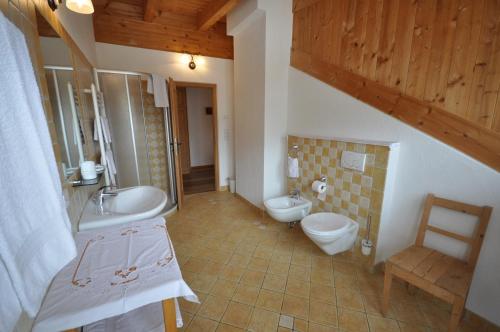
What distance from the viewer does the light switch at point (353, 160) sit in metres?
1.94

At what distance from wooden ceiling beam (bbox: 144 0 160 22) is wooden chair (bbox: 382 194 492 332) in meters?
3.54

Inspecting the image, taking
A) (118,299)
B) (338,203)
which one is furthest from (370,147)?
(118,299)

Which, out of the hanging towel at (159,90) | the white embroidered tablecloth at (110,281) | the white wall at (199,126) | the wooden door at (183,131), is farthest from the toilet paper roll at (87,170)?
the white wall at (199,126)

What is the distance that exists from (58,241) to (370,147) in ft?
6.73

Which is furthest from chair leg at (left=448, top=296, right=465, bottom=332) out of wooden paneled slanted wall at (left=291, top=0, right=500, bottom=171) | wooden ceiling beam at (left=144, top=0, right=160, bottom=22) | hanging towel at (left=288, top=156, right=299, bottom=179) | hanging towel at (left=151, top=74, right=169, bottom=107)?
wooden ceiling beam at (left=144, top=0, right=160, bottom=22)

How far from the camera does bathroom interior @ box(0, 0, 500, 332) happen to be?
741 millimetres

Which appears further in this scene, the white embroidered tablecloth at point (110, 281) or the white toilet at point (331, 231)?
the white toilet at point (331, 231)

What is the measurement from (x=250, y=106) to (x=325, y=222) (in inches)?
70.7

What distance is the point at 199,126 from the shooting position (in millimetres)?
5633

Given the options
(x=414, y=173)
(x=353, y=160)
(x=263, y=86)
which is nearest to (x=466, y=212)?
(x=414, y=173)

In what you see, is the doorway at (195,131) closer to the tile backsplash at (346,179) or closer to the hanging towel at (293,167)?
the hanging towel at (293,167)

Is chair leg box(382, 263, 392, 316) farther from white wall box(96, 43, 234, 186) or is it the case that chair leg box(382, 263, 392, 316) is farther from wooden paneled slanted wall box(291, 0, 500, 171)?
white wall box(96, 43, 234, 186)

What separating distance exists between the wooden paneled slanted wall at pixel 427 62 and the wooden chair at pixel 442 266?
360mm

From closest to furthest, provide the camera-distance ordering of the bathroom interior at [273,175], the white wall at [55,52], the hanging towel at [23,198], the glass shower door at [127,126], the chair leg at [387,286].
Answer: the hanging towel at [23,198] → the bathroom interior at [273,175] → the white wall at [55,52] → the chair leg at [387,286] → the glass shower door at [127,126]
